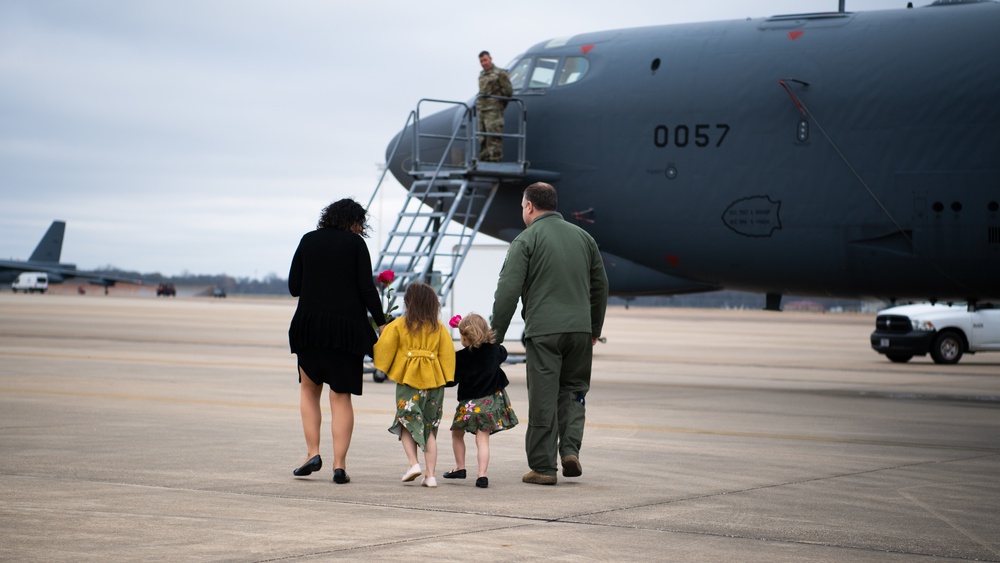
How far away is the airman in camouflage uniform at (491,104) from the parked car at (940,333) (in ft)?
52.4

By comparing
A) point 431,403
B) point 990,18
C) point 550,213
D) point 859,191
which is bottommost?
point 431,403

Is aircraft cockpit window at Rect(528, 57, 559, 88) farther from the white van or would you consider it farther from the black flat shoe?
the white van

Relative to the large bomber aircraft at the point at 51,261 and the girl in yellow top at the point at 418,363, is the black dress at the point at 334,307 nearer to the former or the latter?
the girl in yellow top at the point at 418,363

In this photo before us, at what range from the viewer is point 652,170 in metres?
18.2

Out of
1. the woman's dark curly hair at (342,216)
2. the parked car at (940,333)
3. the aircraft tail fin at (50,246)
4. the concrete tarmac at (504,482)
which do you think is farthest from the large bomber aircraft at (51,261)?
the woman's dark curly hair at (342,216)

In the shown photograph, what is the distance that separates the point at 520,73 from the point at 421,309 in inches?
448

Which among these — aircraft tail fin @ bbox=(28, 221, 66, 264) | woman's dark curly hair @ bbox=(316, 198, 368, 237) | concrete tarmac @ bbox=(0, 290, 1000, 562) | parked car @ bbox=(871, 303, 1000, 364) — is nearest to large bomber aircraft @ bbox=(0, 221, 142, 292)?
aircraft tail fin @ bbox=(28, 221, 66, 264)

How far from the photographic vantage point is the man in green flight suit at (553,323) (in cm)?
914

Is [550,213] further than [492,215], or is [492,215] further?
[492,215]

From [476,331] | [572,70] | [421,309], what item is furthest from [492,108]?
[476,331]

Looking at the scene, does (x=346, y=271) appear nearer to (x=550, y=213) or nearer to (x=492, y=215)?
(x=550, y=213)

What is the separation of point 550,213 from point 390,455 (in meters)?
2.69

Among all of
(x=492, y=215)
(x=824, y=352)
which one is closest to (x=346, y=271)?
(x=492, y=215)

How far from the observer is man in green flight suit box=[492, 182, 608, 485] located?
9.14 metres
